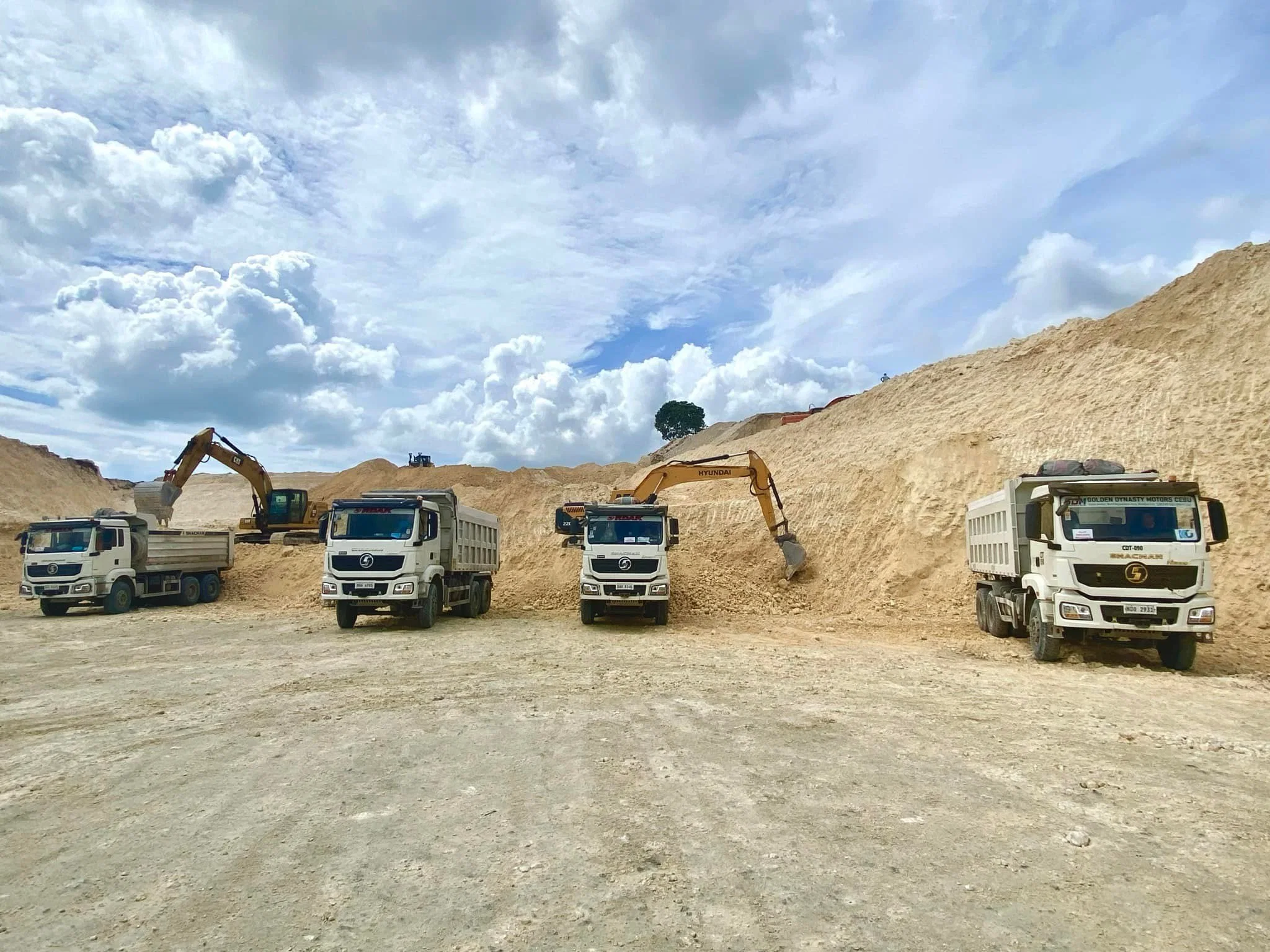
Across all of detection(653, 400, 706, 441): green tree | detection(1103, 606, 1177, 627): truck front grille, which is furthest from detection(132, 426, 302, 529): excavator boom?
detection(653, 400, 706, 441): green tree

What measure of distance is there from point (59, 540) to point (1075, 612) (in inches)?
1000

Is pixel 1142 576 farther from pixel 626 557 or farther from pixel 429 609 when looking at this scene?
pixel 429 609

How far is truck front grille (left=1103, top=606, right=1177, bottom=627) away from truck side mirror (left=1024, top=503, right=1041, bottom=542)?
158cm

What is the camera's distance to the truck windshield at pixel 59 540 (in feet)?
74.9

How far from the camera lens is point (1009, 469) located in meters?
26.4

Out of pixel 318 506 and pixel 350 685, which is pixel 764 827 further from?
pixel 318 506

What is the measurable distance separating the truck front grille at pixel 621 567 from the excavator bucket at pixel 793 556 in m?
7.52

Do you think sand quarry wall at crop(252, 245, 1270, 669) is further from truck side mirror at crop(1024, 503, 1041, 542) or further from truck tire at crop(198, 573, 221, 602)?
truck side mirror at crop(1024, 503, 1041, 542)

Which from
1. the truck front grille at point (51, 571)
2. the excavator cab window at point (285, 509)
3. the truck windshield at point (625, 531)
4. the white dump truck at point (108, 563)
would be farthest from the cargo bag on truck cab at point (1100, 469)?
the excavator cab window at point (285, 509)

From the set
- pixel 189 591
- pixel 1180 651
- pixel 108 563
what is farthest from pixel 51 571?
pixel 1180 651

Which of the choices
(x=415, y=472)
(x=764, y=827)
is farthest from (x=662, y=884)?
(x=415, y=472)

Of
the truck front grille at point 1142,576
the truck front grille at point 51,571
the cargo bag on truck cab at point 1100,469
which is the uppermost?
the cargo bag on truck cab at point 1100,469

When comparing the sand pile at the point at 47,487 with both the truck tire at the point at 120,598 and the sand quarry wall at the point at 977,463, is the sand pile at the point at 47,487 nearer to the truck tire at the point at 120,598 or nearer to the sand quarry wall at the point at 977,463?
the truck tire at the point at 120,598

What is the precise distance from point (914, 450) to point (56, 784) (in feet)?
90.3
